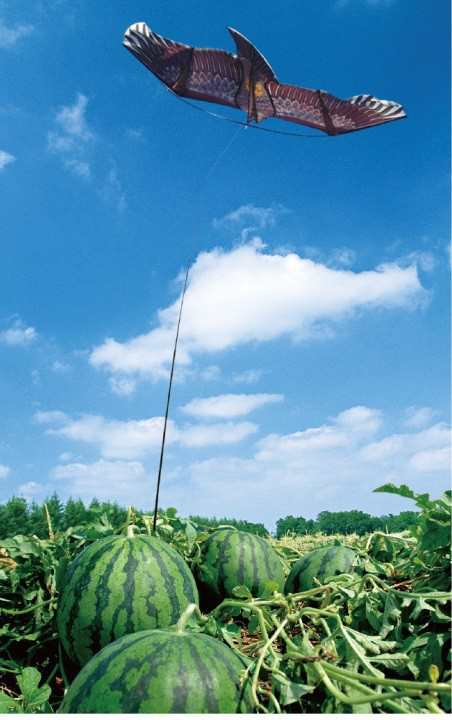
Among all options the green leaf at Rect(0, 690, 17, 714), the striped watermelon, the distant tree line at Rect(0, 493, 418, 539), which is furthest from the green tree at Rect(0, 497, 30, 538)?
the striped watermelon

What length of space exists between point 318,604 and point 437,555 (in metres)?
0.53

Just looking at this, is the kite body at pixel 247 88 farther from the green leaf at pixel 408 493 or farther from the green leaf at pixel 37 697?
the green leaf at pixel 37 697

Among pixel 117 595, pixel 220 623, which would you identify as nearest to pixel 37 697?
pixel 117 595

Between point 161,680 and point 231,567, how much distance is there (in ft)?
5.89

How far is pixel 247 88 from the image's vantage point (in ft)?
18.2

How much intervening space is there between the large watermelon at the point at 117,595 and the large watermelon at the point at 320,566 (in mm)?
729

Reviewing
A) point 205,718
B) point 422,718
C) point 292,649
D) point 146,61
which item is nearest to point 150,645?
point 205,718

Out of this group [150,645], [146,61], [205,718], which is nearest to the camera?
[205,718]

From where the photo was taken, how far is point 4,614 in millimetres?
3383

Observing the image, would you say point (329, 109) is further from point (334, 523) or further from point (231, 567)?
point (334, 523)

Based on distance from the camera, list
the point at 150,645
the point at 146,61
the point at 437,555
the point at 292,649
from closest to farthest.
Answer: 1. the point at 150,645
2. the point at 292,649
3. the point at 437,555
4. the point at 146,61

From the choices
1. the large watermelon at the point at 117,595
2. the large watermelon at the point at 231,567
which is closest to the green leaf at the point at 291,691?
the large watermelon at the point at 117,595

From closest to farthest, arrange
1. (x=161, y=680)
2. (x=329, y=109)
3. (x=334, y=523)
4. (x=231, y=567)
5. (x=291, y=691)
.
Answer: (x=161, y=680), (x=291, y=691), (x=231, y=567), (x=329, y=109), (x=334, y=523)

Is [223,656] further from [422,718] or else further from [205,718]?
[422,718]
